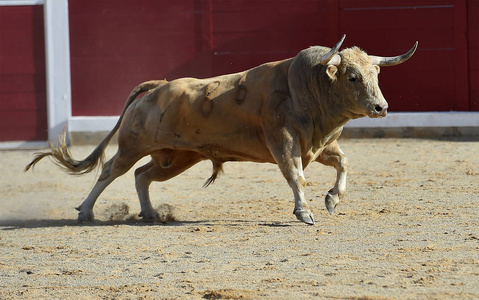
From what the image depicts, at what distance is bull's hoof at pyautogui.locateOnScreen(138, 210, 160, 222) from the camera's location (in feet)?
20.8

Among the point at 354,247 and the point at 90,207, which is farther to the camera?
the point at 90,207

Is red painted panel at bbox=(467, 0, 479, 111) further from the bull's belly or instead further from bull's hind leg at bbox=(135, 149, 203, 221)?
the bull's belly

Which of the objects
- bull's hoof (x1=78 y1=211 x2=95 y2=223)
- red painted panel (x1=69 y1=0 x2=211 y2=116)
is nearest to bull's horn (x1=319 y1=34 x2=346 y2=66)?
bull's hoof (x1=78 y1=211 x2=95 y2=223)

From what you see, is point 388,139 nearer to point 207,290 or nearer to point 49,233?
point 49,233

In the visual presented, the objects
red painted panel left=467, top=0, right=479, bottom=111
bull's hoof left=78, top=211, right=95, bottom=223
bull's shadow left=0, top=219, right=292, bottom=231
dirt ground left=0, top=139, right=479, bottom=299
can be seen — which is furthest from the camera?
red painted panel left=467, top=0, right=479, bottom=111

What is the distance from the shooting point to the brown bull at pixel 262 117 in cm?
580

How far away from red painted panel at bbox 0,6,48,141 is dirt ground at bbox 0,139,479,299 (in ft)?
8.81

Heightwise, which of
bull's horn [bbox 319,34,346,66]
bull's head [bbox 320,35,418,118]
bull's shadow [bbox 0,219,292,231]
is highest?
bull's horn [bbox 319,34,346,66]

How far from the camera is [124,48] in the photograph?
11406mm

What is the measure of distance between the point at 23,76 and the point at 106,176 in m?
5.41

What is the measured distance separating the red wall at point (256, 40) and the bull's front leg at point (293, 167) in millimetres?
5329

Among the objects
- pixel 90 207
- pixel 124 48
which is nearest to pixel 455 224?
pixel 90 207

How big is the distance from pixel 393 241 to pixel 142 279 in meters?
1.46

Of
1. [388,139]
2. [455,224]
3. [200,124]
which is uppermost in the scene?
[200,124]
